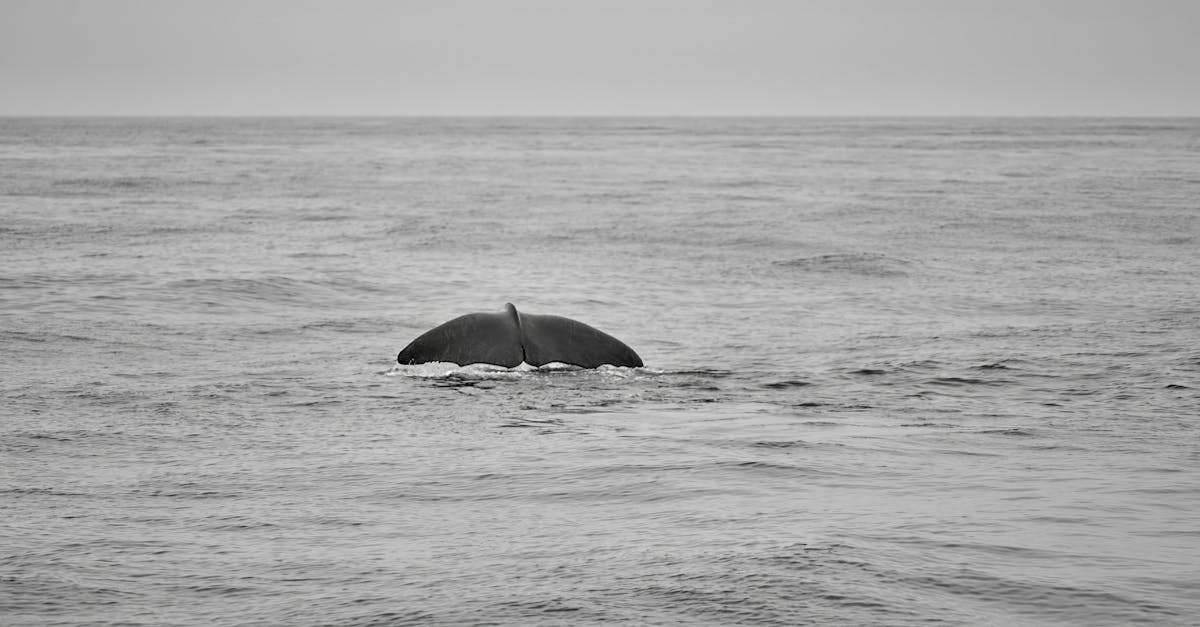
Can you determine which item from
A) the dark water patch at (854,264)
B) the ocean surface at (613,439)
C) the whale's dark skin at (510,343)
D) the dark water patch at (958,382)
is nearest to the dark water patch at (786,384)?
the ocean surface at (613,439)

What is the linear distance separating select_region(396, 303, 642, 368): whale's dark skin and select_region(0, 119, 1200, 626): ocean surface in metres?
0.18

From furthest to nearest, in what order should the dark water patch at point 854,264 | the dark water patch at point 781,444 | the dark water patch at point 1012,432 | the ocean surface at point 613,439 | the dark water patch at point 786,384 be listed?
the dark water patch at point 854,264
the dark water patch at point 786,384
the dark water patch at point 1012,432
the dark water patch at point 781,444
the ocean surface at point 613,439

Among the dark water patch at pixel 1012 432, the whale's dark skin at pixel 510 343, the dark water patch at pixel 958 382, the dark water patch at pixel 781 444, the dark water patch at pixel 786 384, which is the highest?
the whale's dark skin at pixel 510 343

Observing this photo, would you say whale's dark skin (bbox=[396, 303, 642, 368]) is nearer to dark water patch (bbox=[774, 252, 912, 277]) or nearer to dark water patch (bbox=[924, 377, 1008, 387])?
dark water patch (bbox=[924, 377, 1008, 387])

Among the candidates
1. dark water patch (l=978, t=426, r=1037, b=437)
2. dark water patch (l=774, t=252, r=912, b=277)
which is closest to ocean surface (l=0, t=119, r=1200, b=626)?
dark water patch (l=978, t=426, r=1037, b=437)

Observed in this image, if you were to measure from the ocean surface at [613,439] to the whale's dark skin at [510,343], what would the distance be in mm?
180

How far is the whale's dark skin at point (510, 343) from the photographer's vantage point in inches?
455

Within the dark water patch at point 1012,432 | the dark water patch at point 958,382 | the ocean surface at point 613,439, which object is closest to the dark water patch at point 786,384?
the ocean surface at point 613,439

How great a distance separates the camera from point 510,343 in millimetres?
11633

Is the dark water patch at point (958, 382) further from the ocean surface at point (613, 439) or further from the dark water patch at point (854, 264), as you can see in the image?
the dark water patch at point (854, 264)

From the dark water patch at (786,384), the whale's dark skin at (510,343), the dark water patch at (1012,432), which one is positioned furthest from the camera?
the dark water patch at (786,384)

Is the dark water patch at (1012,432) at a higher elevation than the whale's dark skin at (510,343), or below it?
below

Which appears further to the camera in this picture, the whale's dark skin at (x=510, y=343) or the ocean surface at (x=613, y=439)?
the whale's dark skin at (x=510, y=343)

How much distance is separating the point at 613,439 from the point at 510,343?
7.39ft
